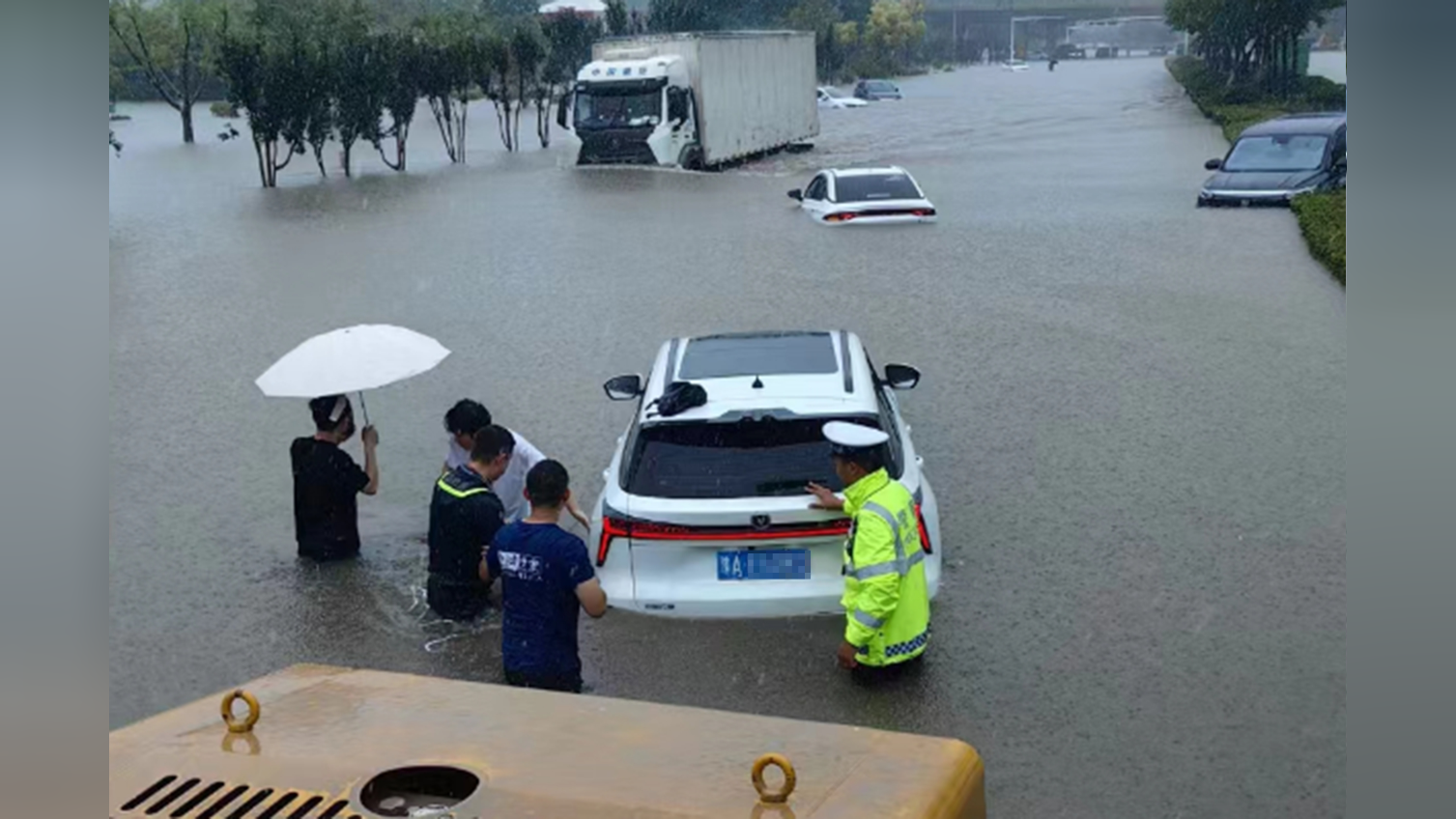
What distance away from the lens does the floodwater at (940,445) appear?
23.4ft

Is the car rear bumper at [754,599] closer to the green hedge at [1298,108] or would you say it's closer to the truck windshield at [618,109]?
the green hedge at [1298,108]

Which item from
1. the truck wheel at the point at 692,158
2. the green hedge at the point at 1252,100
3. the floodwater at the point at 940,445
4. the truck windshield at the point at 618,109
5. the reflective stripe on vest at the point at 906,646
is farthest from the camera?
the green hedge at the point at 1252,100

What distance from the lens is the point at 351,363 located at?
8.38m

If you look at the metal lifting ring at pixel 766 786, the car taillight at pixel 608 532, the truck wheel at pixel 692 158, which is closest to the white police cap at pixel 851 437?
the car taillight at pixel 608 532

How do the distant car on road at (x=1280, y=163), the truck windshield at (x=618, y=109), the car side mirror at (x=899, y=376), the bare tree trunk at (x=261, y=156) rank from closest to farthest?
Answer: the car side mirror at (x=899, y=376) < the distant car on road at (x=1280, y=163) < the truck windshield at (x=618, y=109) < the bare tree trunk at (x=261, y=156)

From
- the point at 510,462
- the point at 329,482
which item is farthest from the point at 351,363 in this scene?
the point at 510,462

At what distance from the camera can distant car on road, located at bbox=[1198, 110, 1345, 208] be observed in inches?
931

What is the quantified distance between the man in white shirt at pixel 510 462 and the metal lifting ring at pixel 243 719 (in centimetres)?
406

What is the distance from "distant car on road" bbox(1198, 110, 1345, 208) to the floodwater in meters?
0.63

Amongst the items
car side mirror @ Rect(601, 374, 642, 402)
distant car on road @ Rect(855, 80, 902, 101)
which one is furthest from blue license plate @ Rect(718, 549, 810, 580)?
distant car on road @ Rect(855, 80, 902, 101)

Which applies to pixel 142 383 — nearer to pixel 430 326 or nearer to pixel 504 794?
pixel 430 326

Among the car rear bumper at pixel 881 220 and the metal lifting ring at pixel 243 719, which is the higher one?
the metal lifting ring at pixel 243 719

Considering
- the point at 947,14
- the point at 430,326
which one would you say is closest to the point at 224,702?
the point at 430,326
